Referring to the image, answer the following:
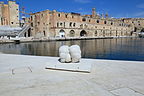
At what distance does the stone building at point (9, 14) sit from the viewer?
123ft

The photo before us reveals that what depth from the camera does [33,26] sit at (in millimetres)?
42531

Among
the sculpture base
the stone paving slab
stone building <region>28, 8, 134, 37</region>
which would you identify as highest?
stone building <region>28, 8, 134, 37</region>

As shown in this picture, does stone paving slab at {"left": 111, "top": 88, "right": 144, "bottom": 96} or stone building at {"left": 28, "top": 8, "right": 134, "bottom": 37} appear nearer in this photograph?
stone paving slab at {"left": 111, "top": 88, "right": 144, "bottom": 96}

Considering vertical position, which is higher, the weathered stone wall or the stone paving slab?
the weathered stone wall

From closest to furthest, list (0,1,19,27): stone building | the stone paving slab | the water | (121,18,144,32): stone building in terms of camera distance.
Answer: the stone paving slab, the water, (0,1,19,27): stone building, (121,18,144,32): stone building

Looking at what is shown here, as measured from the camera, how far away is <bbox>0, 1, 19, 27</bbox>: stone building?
37.5 meters

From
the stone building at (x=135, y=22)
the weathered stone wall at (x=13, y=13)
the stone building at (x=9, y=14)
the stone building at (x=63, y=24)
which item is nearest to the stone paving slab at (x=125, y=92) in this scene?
the stone building at (x=63, y=24)

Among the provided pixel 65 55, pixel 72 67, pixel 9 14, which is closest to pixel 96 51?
pixel 65 55

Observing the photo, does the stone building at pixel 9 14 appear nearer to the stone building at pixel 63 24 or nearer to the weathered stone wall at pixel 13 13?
the weathered stone wall at pixel 13 13

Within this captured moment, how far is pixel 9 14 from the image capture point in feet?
128

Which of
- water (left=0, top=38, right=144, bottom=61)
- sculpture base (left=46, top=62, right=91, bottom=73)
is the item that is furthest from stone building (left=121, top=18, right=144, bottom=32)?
sculpture base (left=46, top=62, right=91, bottom=73)

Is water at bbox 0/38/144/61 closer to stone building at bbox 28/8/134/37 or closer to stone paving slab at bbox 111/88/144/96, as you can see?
stone paving slab at bbox 111/88/144/96

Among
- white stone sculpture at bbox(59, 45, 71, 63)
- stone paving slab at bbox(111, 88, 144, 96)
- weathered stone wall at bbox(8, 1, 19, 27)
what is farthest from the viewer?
weathered stone wall at bbox(8, 1, 19, 27)

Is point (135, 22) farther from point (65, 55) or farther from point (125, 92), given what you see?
point (125, 92)
